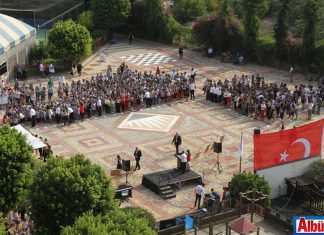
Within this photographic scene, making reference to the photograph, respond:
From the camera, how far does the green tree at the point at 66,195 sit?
66.6 feet

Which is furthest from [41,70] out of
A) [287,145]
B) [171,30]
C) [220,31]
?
[287,145]

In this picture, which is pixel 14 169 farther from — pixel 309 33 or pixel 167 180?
pixel 309 33

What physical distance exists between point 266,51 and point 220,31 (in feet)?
12.4

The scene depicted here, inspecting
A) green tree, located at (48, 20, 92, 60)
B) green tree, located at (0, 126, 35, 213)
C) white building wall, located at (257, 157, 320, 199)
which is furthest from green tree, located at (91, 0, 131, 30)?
green tree, located at (0, 126, 35, 213)

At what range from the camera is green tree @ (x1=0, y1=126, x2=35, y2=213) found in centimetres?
2245

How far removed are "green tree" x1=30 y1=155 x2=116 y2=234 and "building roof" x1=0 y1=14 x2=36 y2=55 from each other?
21.5m

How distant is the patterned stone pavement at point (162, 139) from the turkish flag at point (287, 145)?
9.88 ft

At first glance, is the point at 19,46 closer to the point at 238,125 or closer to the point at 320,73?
the point at 238,125

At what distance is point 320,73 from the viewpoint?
143 ft

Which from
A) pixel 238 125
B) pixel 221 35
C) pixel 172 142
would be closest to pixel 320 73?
pixel 221 35

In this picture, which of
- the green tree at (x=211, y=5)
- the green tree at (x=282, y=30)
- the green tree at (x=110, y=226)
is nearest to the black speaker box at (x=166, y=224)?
the green tree at (x=110, y=226)

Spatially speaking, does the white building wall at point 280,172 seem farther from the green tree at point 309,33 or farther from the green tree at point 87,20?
the green tree at point 87,20

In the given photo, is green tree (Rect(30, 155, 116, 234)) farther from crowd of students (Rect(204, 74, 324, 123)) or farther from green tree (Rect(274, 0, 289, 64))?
green tree (Rect(274, 0, 289, 64))

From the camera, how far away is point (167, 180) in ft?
87.7
